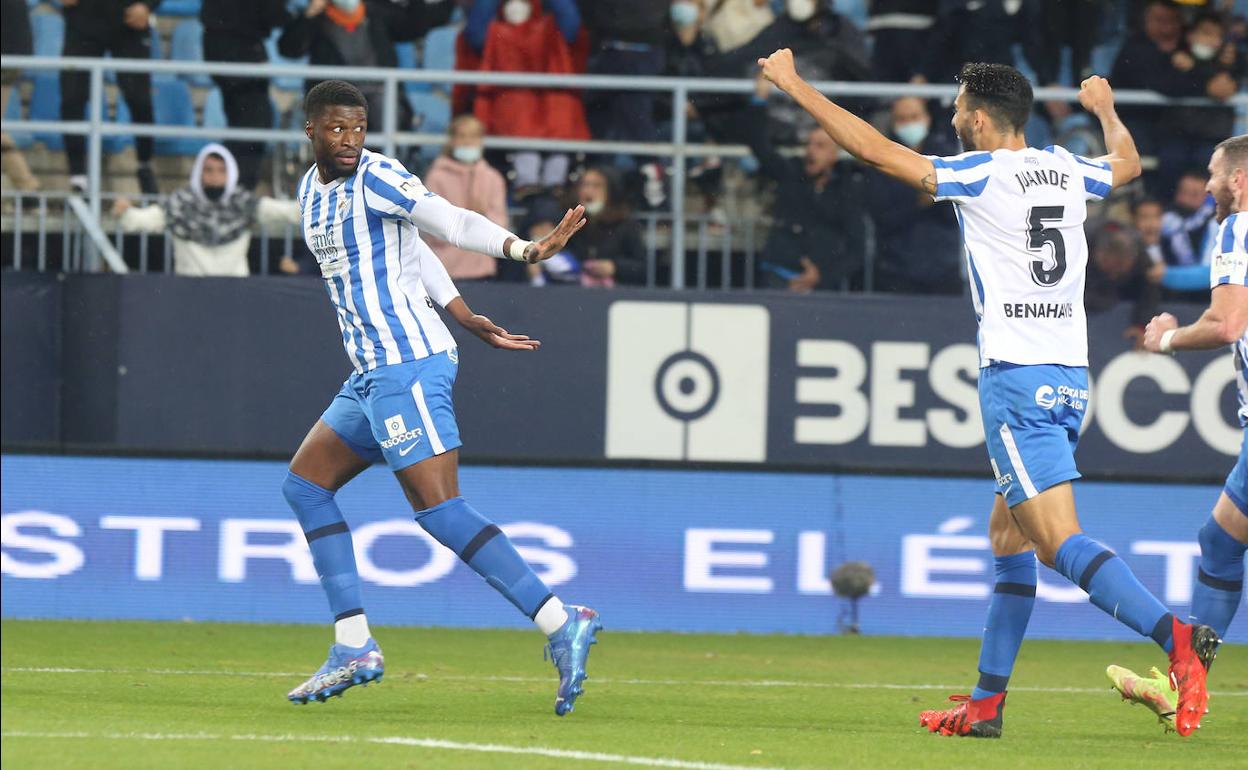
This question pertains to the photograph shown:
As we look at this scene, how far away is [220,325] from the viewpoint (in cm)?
1162

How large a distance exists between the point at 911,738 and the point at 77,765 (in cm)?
284

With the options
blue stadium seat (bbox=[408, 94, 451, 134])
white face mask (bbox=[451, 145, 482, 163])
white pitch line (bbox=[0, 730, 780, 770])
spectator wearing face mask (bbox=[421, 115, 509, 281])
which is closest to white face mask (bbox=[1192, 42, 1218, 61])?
spectator wearing face mask (bbox=[421, 115, 509, 281])

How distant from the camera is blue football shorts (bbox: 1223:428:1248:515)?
7727mm

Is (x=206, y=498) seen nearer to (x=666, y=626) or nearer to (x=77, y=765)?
(x=666, y=626)

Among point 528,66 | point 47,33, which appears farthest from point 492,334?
point 47,33

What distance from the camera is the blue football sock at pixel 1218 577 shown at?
7824mm

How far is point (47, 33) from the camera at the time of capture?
13.6 metres

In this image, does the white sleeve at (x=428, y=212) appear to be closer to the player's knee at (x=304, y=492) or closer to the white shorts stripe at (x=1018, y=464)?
the player's knee at (x=304, y=492)

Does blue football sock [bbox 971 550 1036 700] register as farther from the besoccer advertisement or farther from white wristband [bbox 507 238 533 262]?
the besoccer advertisement

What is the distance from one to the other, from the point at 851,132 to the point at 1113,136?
52.7 inches

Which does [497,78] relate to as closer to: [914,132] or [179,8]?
[914,132]

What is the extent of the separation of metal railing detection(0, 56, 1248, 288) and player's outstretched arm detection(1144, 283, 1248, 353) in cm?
509

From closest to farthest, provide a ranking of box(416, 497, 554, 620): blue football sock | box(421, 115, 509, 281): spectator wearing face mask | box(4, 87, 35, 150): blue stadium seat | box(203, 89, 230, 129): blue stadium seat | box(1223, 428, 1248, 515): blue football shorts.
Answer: box(416, 497, 554, 620): blue football sock
box(1223, 428, 1248, 515): blue football shorts
box(421, 115, 509, 281): spectator wearing face mask
box(4, 87, 35, 150): blue stadium seat
box(203, 89, 230, 129): blue stadium seat

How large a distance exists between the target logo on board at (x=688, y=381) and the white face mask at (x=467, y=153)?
1.24 m
